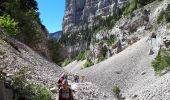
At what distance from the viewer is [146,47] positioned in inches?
3300

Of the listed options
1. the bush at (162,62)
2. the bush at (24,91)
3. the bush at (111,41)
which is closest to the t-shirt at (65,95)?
the bush at (24,91)

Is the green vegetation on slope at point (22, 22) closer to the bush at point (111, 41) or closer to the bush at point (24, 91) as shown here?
the bush at point (24, 91)

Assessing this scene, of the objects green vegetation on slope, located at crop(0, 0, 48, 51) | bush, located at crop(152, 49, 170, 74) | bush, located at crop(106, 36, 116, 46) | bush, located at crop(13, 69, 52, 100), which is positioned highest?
green vegetation on slope, located at crop(0, 0, 48, 51)

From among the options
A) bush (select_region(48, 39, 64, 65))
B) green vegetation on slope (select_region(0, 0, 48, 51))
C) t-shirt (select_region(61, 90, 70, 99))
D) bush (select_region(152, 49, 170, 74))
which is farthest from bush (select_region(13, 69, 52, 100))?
bush (select_region(48, 39, 64, 65))

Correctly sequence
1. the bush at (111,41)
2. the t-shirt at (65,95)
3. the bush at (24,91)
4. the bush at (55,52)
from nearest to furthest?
the bush at (24,91)
the t-shirt at (65,95)
the bush at (55,52)
the bush at (111,41)

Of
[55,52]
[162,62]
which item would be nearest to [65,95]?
[162,62]

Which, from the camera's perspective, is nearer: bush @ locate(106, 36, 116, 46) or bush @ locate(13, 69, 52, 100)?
bush @ locate(13, 69, 52, 100)

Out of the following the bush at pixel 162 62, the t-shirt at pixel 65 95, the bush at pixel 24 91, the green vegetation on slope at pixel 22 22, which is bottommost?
the bush at pixel 162 62

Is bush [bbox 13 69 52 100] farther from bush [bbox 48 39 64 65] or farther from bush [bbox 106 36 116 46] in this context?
bush [bbox 106 36 116 46]

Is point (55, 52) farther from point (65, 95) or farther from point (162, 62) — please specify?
point (65, 95)

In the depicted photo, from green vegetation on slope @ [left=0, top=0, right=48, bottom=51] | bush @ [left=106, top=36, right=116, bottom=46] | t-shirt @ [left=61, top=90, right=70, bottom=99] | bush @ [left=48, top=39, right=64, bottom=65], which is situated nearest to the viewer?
t-shirt @ [left=61, top=90, right=70, bottom=99]

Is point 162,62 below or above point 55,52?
below

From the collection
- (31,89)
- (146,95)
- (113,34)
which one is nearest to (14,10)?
(146,95)

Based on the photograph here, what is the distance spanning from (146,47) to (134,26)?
27.4 metres
